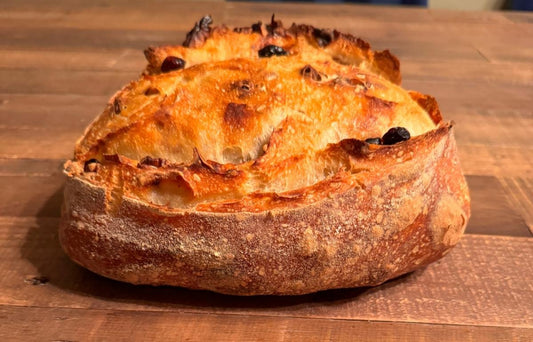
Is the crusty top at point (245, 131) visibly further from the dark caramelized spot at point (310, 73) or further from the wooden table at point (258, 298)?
the wooden table at point (258, 298)

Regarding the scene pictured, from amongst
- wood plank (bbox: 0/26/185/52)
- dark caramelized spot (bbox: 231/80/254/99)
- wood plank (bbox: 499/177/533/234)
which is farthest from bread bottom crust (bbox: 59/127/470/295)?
wood plank (bbox: 0/26/185/52)

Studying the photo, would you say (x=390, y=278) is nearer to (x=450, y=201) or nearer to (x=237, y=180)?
(x=450, y=201)

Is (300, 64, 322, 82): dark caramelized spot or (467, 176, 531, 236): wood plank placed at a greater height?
(300, 64, 322, 82): dark caramelized spot

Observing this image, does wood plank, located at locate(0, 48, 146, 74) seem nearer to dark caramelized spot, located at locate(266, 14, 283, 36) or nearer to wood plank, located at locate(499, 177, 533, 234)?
Answer: dark caramelized spot, located at locate(266, 14, 283, 36)

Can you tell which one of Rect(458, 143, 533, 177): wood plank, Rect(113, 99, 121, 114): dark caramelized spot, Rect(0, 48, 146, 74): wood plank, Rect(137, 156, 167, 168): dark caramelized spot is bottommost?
Rect(458, 143, 533, 177): wood plank

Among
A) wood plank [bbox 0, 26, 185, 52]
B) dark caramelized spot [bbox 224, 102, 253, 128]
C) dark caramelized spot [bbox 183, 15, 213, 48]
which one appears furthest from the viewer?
wood plank [bbox 0, 26, 185, 52]

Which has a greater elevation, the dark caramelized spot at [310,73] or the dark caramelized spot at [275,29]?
the dark caramelized spot at [275,29]

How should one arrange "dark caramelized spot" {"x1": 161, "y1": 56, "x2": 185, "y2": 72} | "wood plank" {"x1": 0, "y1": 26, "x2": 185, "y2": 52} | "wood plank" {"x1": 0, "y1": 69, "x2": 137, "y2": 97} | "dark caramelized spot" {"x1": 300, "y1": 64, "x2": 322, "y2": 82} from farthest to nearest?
"wood plank" {"x1": 0, "y1": 26, "x2": 185, "y2": 52}
"wood plank" {"x1": 0, "y1": 69, "x2": 137, "y2": 97}
"dark caramelized spot" {"x1": 161, "y1": 56, "x2": 185, "y2": 72}
"dark caramelized spot" {"x1": 300, "y1": 64, "x2": 322, "y2": 82}

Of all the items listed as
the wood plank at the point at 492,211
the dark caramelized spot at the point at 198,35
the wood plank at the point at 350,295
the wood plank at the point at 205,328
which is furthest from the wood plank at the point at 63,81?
the wood plank at the point at 492,211

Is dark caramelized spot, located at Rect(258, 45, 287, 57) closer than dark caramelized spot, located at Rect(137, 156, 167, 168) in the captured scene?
No
